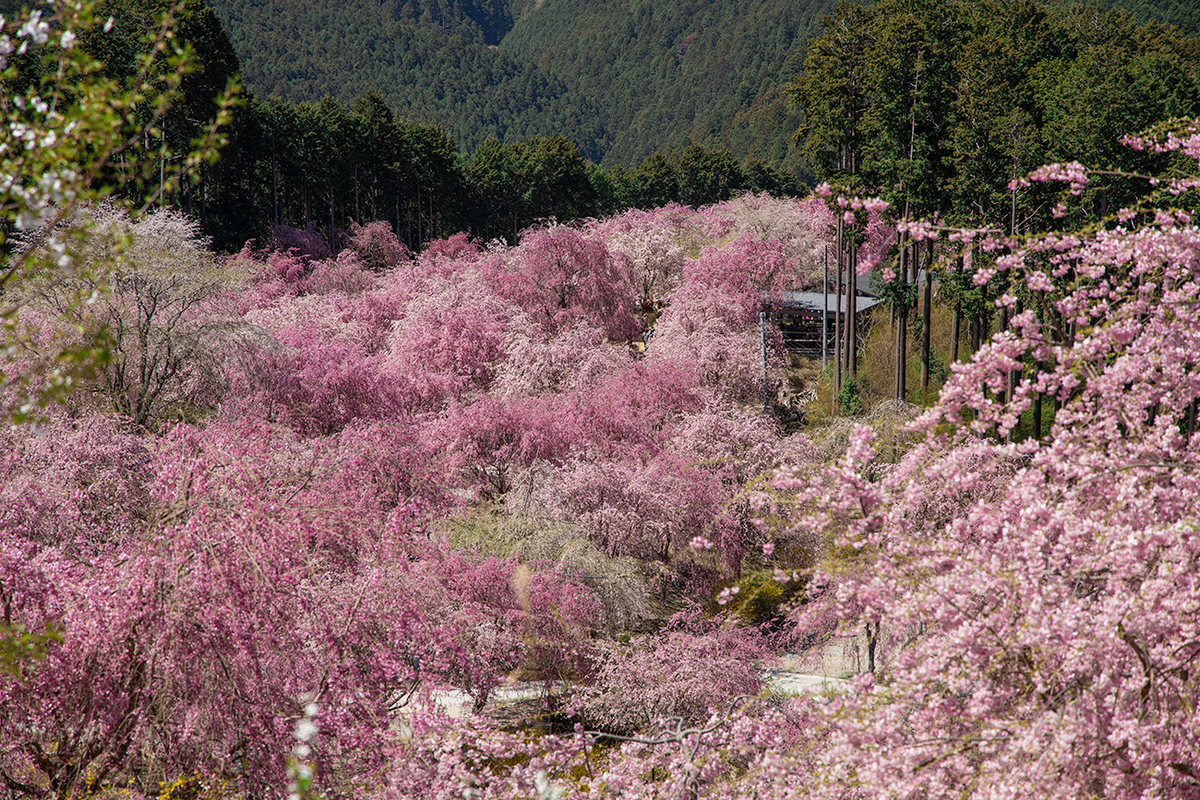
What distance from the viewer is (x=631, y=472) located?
18969mm

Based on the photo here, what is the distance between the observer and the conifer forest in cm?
510

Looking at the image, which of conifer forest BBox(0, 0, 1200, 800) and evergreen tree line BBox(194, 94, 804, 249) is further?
evergreen tree line BBox(194, 94, 804, 249)

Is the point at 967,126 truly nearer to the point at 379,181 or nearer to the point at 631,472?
the point at 631,472

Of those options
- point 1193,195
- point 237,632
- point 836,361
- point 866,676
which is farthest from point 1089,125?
point 237,632

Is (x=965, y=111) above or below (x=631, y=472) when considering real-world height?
above

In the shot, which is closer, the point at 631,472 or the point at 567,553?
the point at 567,553

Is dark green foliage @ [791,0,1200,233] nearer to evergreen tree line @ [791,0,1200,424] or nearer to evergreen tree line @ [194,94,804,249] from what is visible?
evergreen tree line @ [791,0,1200,424]

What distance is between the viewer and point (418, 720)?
28.4ft

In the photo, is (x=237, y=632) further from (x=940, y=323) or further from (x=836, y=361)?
(x=940, y=323)

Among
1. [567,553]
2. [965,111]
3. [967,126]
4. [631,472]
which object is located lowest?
[567,553]

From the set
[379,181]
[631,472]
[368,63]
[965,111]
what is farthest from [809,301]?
[368,63]

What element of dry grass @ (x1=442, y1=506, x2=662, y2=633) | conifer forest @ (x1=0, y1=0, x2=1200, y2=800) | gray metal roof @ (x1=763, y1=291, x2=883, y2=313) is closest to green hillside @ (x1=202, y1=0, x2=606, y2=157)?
conifer forest @ (x1=0, y1=0, x2=1200, y2=800)

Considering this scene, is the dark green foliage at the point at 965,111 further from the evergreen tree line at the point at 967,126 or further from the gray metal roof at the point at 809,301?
the gray metal roof at the point at 809,301

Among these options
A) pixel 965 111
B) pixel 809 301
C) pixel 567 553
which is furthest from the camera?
pixel 809 301
